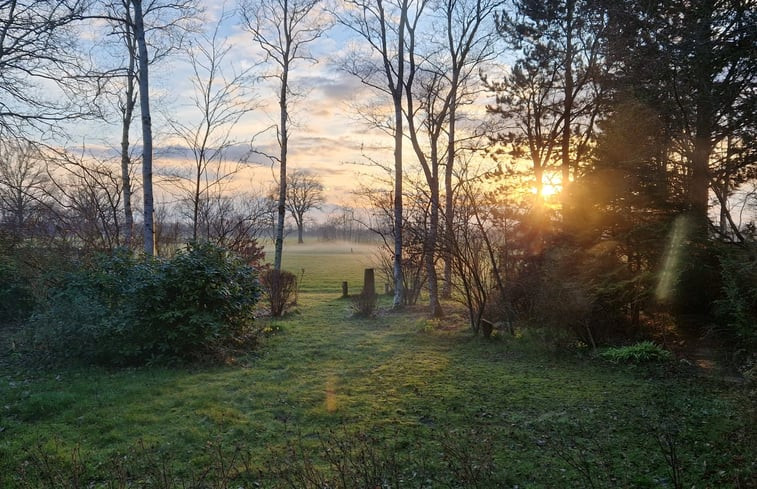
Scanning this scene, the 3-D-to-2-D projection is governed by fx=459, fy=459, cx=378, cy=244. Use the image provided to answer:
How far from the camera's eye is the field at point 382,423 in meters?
3.76

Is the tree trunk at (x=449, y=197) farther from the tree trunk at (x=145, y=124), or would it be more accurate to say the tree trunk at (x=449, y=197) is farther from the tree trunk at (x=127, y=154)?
the tree trunk at (x=127, y=154)

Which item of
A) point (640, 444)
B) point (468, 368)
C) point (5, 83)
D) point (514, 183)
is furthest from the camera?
point (514, 183)

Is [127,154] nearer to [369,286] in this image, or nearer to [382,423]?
[369,286]

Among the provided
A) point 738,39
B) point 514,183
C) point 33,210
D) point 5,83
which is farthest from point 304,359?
point 514,183

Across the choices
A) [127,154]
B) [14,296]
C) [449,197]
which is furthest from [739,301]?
[127,154]

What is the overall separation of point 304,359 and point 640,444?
5.49 meters

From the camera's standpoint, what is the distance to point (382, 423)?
16.8 ft

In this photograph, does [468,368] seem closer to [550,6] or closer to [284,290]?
[284,290]

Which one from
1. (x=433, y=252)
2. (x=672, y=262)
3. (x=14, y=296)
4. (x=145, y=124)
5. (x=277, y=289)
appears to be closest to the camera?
(x=672, y=262)

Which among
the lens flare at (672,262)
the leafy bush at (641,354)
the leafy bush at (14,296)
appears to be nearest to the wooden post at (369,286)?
the leafy bush at (641,354)

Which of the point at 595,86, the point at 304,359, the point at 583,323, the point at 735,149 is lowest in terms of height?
the point at 304,359

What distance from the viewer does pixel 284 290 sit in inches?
512

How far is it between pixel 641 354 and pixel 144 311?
7.99 metres

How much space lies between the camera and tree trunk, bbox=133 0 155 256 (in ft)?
33.2
